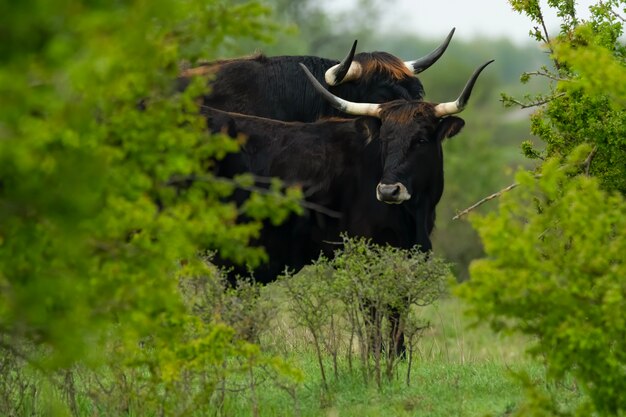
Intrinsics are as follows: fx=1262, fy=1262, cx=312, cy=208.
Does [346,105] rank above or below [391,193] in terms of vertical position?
above

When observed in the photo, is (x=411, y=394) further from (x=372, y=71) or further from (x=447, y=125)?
(x=372, y=71)

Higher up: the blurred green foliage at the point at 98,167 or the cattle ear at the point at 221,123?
the cattle ear at the point at 221,123

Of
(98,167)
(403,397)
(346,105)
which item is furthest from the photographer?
(346,105)

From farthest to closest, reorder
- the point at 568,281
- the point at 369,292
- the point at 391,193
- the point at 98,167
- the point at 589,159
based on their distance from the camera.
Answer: the point at 391,193 < the point at 589,159 < the point at 369,292 < the point at 568,281 < the point at 98,167

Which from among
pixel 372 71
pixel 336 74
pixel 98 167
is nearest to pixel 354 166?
pixel 336 74

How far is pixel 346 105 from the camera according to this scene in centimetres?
1117

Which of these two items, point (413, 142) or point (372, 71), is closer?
point (413, 142)

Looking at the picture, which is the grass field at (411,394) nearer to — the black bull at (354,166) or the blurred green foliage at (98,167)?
the black bull at (354,166)

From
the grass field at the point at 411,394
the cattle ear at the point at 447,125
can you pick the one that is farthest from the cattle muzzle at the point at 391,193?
the grass field at the point at 411,394

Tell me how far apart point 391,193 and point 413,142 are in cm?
62

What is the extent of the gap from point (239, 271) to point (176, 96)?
5556 mm

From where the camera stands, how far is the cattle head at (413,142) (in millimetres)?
10219

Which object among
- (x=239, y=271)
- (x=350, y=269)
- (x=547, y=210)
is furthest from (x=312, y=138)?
(x=547, y=210)

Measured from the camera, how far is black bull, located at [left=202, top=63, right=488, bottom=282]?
10.4 metres
